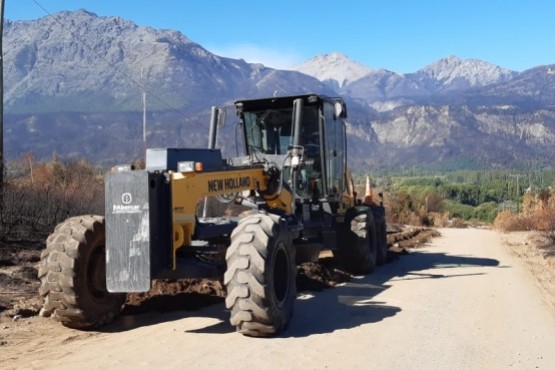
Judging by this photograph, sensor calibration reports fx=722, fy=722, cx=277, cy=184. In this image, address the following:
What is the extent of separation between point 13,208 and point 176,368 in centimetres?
982

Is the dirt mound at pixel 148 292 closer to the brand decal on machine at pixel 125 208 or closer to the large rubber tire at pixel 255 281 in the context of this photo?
the large rubber tire at pixel 255 281

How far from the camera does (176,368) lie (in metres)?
6.75

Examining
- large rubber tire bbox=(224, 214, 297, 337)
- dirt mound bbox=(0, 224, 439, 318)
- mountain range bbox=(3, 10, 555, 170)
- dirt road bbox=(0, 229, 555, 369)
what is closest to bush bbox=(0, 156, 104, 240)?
dirt mound bbox=(0, 224, 439, 318)

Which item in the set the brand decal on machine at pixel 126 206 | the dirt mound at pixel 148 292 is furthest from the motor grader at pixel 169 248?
the dirt mound at pixel 148 292

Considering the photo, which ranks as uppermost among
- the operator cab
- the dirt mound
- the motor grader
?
the operator cab

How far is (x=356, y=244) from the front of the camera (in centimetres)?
1391

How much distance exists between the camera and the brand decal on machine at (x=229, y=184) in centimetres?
915

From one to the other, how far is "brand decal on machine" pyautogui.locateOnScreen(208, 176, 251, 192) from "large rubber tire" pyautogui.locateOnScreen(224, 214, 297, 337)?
2.77 ft

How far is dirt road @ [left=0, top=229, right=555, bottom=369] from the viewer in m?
7.06

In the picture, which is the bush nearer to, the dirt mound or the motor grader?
the dirt mound

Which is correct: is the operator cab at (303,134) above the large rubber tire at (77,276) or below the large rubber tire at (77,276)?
above

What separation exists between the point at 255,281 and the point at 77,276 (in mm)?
2046

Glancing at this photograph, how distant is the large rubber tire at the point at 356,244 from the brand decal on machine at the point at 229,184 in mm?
3955

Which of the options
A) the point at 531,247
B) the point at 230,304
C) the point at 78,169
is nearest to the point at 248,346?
the point at 230,304
